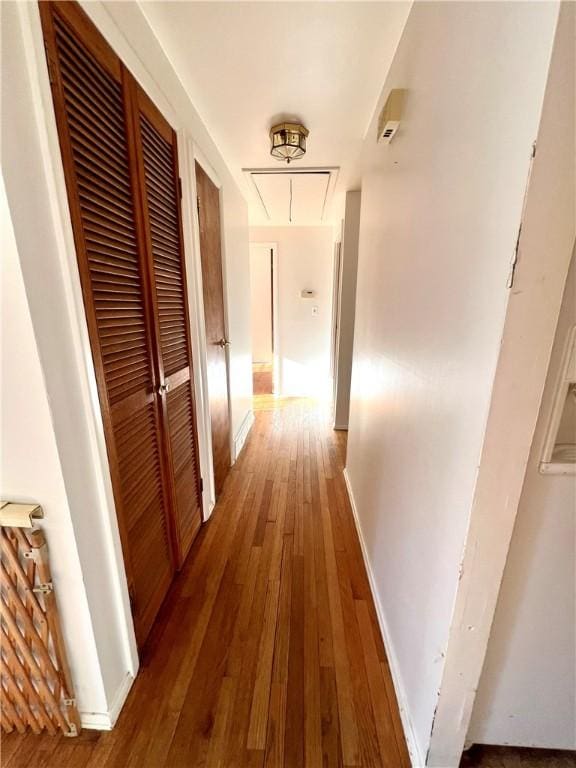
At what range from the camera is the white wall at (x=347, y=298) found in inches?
110

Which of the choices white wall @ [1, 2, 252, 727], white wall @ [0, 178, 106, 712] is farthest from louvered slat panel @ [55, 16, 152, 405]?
white wall @ [0, 178, 106, 712]

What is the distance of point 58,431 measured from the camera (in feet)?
2.47

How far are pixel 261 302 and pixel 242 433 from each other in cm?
314

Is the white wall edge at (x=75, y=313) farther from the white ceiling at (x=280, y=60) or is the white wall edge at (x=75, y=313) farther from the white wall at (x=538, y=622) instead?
the white wall at (x=538, y=622)

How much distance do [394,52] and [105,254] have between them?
1.43 meters

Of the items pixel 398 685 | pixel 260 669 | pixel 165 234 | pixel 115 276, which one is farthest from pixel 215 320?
pixel 398 685

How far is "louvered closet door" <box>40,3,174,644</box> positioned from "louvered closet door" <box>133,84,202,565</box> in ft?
0.32

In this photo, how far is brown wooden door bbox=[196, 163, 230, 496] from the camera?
1.81 m

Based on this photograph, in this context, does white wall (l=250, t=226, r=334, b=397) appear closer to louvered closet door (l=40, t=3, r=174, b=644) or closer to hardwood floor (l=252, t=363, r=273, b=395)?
hardwood floor (l=252, t=363, r=273, b=395)

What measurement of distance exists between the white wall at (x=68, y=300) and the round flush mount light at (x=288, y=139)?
0.72 meters

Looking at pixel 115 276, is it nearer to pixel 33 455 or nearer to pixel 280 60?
pixel 33 455

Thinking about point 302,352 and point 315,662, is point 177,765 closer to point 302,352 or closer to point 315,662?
point 315,662

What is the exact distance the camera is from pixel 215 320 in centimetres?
208

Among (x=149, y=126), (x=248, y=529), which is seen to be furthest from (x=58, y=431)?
(x=248, y=529)
